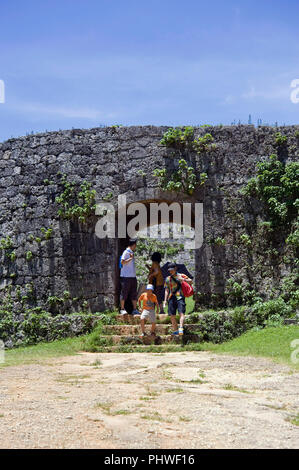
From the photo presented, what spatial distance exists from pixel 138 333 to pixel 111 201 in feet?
9.43

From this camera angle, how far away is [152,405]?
432 centimetres

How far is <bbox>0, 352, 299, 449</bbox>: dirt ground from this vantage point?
135 inches

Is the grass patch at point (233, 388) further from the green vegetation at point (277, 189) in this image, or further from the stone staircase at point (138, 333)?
the green vegetation at point (277, 189)

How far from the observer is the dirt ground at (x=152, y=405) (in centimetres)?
343

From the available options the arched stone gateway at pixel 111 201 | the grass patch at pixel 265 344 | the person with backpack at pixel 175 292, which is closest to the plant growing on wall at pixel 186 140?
the arched stone gateway at pixel 111 201

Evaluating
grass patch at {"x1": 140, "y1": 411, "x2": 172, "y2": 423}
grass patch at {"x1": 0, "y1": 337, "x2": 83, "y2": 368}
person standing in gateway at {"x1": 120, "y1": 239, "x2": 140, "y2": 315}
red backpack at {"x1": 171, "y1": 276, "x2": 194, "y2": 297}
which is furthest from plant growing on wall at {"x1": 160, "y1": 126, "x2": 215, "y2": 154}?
grass patch at {"x1": 140, "y1": 411, "x2": 172, "y2": 423}

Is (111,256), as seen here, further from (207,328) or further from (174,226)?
(174,226)

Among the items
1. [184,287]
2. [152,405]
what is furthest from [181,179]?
[152,405]

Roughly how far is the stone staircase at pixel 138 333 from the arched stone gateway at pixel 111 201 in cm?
94

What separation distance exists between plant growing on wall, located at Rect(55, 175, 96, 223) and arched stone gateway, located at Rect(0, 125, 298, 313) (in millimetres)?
115

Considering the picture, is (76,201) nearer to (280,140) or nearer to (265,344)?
(280,140)

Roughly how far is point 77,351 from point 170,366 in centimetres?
253

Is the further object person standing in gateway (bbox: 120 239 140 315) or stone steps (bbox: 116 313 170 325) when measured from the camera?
person standing in gateway (bbox: 120 239 140 315)

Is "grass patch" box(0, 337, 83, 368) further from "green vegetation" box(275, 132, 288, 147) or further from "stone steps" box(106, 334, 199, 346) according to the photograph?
"green vegetation" box(275, 132, 288, 147)
